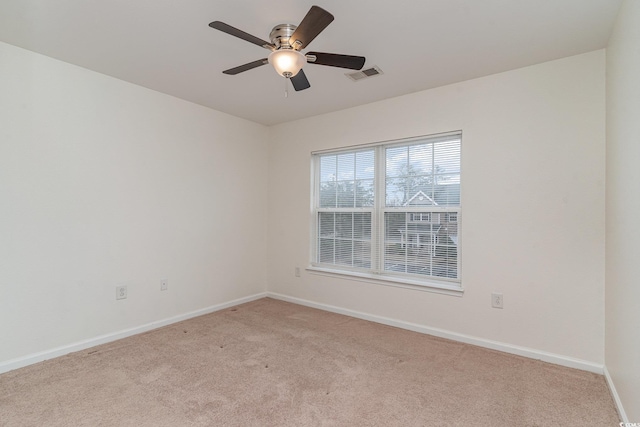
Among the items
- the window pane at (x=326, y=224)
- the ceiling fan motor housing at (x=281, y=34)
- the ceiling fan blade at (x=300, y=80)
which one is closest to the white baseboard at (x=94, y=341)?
the window pane at (x=326, y=224)

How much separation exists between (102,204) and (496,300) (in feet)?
12.3

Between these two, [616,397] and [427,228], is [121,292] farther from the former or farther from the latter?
[616,397]

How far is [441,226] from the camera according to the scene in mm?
3242

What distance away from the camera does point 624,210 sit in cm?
186

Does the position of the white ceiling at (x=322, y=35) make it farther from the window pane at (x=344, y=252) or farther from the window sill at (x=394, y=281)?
the window sill at (x=394, y=281)

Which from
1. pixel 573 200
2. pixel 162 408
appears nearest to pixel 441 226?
pixel 573 200

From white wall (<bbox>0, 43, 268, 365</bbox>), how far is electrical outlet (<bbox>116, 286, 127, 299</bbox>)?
0.05 meters

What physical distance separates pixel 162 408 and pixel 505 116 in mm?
3475

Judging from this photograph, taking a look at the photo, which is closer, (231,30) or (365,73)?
(231,30)

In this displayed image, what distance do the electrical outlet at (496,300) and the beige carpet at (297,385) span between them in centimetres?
43

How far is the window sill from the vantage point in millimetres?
3088

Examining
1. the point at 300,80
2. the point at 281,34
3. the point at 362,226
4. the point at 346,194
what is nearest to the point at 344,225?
the point at 362,226

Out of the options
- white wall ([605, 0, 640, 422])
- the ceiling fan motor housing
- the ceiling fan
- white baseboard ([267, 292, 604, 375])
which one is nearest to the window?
white baseboard ([267, 292, 604, 375])

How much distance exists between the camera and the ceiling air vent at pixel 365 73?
9.05ft
